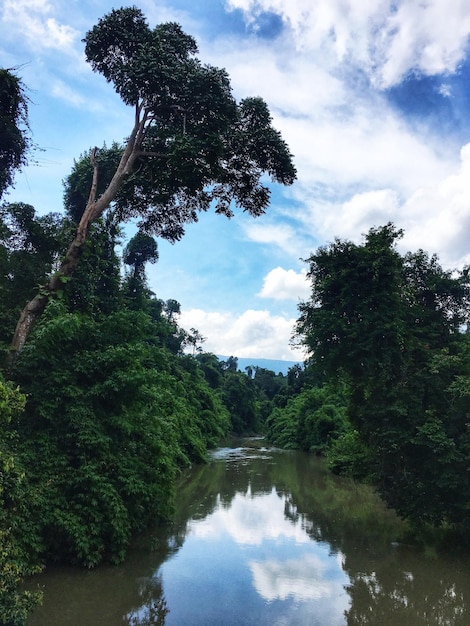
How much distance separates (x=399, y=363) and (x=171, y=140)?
27.8 feet

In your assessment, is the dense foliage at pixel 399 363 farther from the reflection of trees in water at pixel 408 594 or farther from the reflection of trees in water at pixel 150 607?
the reflection of trees in water at pixel 150 607

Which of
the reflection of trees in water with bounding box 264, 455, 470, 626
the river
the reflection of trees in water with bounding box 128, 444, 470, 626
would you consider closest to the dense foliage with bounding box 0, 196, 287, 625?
the river

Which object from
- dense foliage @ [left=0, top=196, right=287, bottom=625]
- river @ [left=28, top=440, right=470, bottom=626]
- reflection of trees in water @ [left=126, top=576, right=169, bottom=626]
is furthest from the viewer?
dense foliage @ [left=0, top=196, right=287, bottom=625]

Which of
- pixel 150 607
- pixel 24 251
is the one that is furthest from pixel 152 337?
pixel 150 607

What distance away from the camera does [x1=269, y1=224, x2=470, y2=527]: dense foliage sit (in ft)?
37.2

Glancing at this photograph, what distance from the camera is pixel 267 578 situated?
9555mm

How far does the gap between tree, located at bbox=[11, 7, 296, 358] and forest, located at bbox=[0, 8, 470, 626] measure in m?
0.04

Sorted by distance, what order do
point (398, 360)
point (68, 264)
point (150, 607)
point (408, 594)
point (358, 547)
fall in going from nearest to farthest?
1. point (150, 607)
2. point (408, 594)
3. point (68, 264)
4. point (358, 547)
5. point (398, 360)

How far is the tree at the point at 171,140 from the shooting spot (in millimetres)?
10320

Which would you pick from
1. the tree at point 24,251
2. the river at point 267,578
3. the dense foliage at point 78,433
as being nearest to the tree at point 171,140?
the dense foliage at point 78,433

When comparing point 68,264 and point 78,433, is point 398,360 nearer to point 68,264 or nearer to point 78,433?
point 78,433

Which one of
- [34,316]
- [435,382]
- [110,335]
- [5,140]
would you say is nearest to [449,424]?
[435,382]

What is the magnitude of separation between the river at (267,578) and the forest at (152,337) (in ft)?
2.73

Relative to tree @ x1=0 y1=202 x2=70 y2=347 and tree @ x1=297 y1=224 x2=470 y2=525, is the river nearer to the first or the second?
tree @ x1=297 y1=224 x2=470 y2=525
